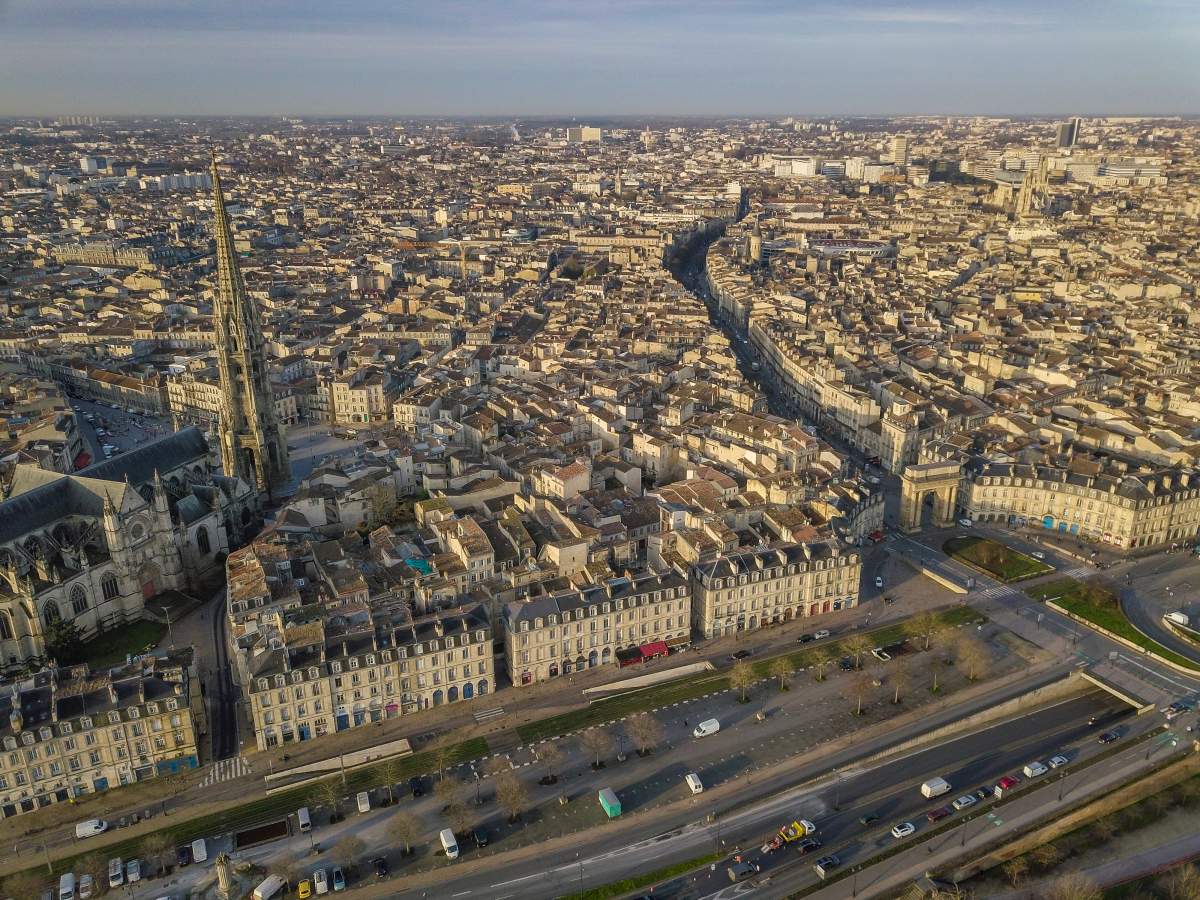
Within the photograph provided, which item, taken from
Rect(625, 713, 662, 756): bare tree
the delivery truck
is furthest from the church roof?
the delivery truck

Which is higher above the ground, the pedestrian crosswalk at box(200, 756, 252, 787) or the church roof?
the church roof

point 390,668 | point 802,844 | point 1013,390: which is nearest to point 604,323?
point 1013,390

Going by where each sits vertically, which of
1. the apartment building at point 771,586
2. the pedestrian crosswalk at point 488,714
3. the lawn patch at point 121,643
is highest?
the apartment building at point 771,586

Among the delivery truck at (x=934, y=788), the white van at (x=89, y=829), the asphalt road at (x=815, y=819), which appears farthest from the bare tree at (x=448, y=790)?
the delivery truck at (x=934, y=788)

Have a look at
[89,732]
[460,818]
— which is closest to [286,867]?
[460,818]

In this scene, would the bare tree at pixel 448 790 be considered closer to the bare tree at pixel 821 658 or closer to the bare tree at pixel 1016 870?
the bare tree at pixel 821 658

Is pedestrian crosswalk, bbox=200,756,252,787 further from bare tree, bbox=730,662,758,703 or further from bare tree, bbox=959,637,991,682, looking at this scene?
bare tree, bbox=959,637,991,682
